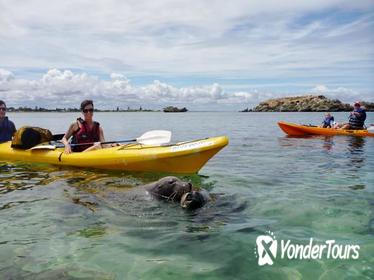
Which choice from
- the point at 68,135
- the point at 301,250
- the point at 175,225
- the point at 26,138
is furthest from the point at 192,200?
the point at 26,138

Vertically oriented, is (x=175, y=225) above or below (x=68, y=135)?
below

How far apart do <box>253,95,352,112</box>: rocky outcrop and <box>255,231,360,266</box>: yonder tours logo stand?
9148 centimetres

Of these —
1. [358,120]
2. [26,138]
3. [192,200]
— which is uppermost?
[358,120]

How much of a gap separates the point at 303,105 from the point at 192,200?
3799 inches

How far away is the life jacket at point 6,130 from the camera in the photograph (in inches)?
450

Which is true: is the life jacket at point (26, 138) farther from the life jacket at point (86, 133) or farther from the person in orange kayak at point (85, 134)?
the life jacket at point (86, 133)

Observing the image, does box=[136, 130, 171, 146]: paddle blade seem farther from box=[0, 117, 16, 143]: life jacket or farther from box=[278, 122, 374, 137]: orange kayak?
box=[278, 122, 374, 137]: orange kayak

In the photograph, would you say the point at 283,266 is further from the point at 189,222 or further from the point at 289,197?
the point at 289,197

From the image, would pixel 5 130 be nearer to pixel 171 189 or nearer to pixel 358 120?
pixel 171 189

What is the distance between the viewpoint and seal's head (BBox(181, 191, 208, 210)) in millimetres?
5805

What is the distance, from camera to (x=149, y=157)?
873cm

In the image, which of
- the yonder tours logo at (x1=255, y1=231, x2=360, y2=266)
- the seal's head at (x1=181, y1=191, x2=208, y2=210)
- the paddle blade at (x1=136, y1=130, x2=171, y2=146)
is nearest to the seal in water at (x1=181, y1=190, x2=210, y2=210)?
the seal's head at (x1=181, y1=191, x2=208, y2=210)

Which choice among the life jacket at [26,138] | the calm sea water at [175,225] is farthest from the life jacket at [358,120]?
the life jacket at [26,138]

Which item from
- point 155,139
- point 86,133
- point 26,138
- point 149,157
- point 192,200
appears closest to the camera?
point 192,200
